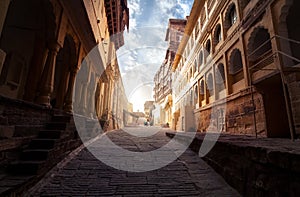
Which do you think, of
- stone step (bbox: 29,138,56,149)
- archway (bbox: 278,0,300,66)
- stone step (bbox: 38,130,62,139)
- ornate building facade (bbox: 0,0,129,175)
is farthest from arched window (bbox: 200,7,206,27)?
stone step (bbox: 29,138,56,149)

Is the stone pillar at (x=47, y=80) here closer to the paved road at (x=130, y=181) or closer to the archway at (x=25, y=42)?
the archway at (x=25, y=42)

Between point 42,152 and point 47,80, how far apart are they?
2883mm

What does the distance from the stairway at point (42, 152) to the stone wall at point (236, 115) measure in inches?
245

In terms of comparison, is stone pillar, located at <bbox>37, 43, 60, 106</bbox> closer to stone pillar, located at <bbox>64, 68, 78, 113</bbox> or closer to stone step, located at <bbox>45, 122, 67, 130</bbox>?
stone step, located at <bbox>45, 122, 67, 130</bbox>

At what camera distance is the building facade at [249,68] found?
4547 millimetres

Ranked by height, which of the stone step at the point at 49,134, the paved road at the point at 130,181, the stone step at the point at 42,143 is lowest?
the paved road at the point at 130,181

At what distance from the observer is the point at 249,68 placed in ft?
14.3

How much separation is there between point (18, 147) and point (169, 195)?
113 inches

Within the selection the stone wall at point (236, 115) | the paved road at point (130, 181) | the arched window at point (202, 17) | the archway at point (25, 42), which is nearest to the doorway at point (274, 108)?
the stone wall at point (236, 115)

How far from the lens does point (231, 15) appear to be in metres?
9.80

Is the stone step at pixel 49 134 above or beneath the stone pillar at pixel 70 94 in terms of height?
beneath

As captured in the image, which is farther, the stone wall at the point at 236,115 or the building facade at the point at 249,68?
the stone wall at the point at 236,115

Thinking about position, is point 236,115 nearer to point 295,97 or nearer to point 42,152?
point 295,97

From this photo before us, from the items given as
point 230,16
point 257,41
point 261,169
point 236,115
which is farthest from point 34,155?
point 230,16
